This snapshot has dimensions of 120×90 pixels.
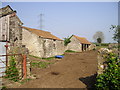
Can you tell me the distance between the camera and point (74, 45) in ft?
108

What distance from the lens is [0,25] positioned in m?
9.21

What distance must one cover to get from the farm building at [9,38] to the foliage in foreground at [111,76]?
5684 millimetres

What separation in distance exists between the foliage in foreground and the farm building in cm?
568

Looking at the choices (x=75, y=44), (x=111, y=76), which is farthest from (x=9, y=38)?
(x=75, y=44)

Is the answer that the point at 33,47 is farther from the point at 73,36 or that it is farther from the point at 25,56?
the point at 73,36

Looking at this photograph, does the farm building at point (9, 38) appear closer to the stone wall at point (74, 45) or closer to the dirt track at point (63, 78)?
the dirt track at point (63, 78)

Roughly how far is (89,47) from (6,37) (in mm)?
35604

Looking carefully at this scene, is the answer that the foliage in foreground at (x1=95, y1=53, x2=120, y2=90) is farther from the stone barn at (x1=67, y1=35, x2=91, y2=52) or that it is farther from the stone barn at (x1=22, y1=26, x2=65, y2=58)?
the stone barn at (x1=67, y1=35, x2=91, y2=52)

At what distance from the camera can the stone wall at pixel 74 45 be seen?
104ft

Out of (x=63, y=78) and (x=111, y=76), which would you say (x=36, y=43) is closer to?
(x=63, y=78)

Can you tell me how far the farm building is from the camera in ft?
26.1

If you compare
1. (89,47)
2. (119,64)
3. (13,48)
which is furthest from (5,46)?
(89,47)

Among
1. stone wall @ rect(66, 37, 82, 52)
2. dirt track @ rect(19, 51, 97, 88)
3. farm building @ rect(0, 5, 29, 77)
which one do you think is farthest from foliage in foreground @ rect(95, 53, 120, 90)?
stone wall @ rect(66, 37, 82, 52)

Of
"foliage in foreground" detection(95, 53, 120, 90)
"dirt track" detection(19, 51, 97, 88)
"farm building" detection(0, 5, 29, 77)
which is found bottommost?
"dirt track" detection(19, 51, 97, 88)
